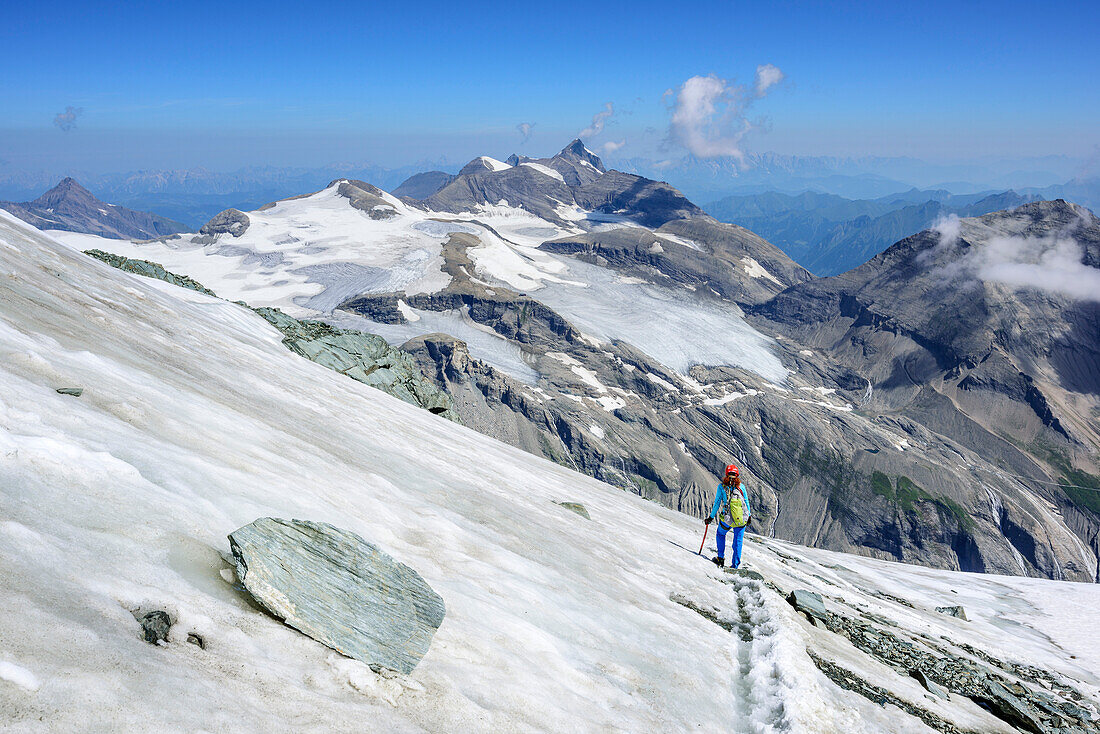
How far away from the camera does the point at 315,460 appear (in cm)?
1426

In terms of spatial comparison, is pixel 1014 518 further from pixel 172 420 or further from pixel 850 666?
pixel 172 420

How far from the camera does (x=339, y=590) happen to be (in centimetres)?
862

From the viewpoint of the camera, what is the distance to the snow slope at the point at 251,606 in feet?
19.6

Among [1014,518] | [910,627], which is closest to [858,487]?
[1014,518]

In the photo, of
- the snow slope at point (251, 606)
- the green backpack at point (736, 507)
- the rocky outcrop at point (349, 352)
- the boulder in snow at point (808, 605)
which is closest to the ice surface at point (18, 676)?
the snow slope at point (251, 606)

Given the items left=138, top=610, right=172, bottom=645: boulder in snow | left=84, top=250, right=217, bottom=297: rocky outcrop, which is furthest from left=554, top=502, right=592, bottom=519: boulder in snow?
left=84, top=250, right=217, bottom=297: rocky outcrop

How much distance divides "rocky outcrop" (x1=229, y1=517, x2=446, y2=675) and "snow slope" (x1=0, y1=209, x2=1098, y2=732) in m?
0.30

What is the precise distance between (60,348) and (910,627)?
A: 28.9 metres

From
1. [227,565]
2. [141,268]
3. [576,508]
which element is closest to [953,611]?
[576,508]

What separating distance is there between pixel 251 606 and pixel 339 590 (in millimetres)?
1289

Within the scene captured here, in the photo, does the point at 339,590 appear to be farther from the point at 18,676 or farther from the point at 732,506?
the point at 732,506

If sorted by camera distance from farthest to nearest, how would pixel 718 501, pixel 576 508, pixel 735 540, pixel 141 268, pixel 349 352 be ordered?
pixel 349 352
pixel 141 268
pixel 576 508
pixel 735 540
pixel 718 501

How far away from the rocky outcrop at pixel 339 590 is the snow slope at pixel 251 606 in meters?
0.30

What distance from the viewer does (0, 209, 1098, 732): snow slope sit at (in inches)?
235
